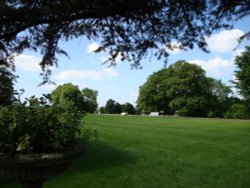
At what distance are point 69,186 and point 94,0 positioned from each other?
5436mm

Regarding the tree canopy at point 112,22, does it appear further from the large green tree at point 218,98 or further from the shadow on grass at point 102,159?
the large green tree at point 218,98

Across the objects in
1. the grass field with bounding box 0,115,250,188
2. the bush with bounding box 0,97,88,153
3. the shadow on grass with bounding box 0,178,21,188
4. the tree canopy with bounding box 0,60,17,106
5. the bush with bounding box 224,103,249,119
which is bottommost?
the shadow on grass with bounding box 0,178,21,188

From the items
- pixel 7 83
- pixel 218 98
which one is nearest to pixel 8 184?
pixel 7 83

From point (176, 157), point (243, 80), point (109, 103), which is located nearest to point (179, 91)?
point (109, 103)

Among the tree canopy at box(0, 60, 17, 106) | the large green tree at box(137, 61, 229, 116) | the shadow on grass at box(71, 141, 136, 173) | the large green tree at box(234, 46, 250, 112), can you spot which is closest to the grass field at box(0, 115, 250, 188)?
the shadow on grass at box(71, 141, 136, 173)

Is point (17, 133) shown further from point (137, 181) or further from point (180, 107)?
point (180, 107)

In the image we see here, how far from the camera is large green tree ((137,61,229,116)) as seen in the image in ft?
216

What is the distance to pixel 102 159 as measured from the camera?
1230 centimetres

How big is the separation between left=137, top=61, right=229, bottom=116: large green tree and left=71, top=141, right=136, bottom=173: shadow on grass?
51.5 meters

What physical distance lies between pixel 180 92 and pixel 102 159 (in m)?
57.6

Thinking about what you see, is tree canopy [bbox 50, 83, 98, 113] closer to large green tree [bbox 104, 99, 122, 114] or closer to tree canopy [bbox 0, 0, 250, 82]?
large green tree [bbox 104, 99, 122, 114]

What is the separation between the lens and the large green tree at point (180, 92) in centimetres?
6594

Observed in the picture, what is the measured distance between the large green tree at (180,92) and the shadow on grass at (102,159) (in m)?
51.5

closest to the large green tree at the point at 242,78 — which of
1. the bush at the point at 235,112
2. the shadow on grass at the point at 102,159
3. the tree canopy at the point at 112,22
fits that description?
the shadow on grass at the point at 102,159
